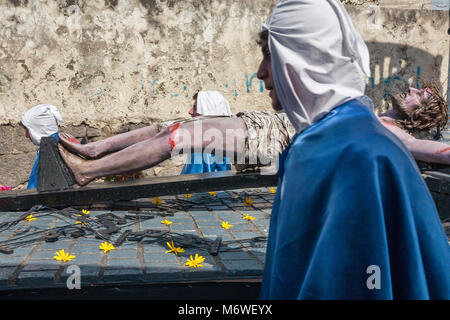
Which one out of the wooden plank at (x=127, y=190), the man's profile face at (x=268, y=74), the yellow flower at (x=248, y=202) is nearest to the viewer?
the man's profile face at (x=268, y=74)

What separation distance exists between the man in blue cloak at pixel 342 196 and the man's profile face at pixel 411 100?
3594mm

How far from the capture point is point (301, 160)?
1.36 metres

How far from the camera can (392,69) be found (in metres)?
8.50

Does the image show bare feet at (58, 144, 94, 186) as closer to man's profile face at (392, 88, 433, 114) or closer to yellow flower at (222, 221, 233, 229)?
yellow flower at (222, 221, 233, 229)

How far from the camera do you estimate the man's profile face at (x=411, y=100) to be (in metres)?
4.77

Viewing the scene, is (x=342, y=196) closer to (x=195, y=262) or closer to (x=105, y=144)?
(x=195, y=262)

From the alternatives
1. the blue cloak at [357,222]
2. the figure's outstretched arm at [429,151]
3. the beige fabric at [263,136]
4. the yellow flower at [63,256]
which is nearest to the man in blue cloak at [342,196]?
the blue cloak at [357,222]

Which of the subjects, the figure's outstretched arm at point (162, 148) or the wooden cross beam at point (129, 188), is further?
the wooden cross beam at point (129, 188)

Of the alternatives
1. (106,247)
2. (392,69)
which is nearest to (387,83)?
(392,69)

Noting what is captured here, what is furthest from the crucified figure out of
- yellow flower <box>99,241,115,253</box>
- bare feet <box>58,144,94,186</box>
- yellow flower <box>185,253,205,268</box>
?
yellow flower <box>185,253,205,268</box>

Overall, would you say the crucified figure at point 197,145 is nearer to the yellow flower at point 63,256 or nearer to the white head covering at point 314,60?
the yellow flower at point 63,256
